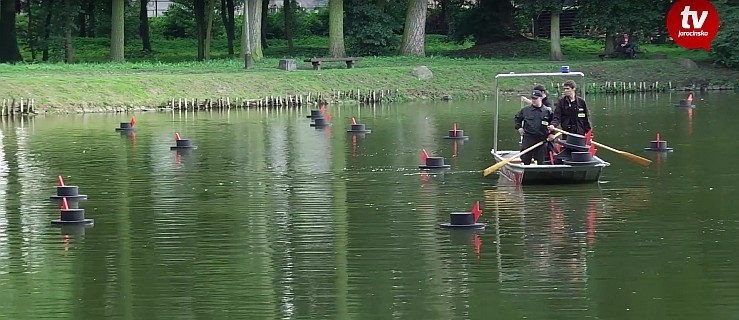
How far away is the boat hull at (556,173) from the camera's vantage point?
23875 millimetres

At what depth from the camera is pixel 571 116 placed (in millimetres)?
24250

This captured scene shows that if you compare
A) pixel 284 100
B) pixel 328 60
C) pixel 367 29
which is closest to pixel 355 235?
pixel 284 100

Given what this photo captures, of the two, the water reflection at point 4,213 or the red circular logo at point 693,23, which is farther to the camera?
the red circular logo at point 693,23

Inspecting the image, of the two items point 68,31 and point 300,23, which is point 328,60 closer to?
point 68,31

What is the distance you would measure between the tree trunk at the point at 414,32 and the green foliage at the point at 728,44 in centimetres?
1281

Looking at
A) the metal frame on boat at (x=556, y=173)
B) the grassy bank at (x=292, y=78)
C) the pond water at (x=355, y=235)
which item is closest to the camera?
the pond water at (x=355, y=235)

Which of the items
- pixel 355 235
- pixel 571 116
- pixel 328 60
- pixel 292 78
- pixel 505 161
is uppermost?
pixel 328 60

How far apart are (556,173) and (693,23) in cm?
4501

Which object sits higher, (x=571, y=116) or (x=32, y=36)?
(x=32, y=36)

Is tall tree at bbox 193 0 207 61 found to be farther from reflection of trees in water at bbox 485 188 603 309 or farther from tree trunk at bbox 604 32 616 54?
reflection of trees in water at bbox 485 188 603 309

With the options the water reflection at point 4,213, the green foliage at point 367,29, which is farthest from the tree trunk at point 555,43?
the water reflection at point 4,213

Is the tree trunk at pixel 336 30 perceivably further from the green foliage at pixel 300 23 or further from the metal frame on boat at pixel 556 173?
the metal frame on boat at pixel 556 173

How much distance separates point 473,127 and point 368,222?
60.4ft

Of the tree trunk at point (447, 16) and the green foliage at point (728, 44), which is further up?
the tree trunk at point (447, 16)
